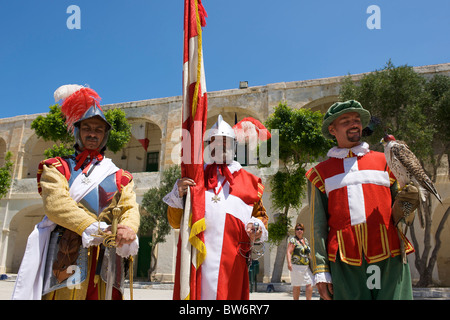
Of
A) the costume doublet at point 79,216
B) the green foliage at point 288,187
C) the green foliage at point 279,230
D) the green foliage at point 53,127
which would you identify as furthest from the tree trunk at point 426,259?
the green foliage at point 53,127

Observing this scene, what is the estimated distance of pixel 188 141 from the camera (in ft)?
9.89

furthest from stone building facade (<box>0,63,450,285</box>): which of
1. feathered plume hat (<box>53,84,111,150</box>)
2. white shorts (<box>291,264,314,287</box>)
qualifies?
feathered plume hat (<box>53,84,111,150</box>)

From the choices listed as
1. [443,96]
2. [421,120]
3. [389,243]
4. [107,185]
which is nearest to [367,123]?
[389,243]

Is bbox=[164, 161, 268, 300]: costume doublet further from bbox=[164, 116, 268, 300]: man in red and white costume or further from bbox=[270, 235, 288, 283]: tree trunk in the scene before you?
bbox=[270, 235, 288, 283]: tree trunk

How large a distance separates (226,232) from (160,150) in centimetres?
1975

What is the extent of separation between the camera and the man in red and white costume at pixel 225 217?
3088 mm

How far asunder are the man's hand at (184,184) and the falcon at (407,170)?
4.85ft

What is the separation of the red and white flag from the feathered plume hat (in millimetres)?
792

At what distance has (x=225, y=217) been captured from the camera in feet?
10.8

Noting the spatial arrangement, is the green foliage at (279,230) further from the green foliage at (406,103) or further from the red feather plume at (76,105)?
the red feather plume at (76,105)

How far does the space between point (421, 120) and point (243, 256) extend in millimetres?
12888

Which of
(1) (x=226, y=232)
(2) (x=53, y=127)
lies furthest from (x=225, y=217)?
(2) (x=53, y=127)
